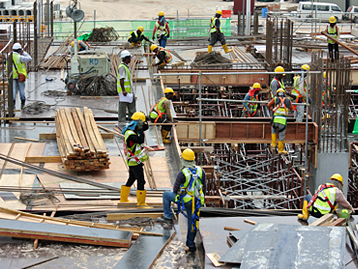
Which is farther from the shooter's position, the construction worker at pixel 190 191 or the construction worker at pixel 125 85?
the construction worker at pixel 125 85

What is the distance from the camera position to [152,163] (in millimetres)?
14320

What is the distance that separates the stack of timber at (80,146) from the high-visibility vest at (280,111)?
5319mm

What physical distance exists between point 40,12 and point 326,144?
2208cm

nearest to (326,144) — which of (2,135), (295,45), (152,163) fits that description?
(152,163)

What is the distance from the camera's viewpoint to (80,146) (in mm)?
13188

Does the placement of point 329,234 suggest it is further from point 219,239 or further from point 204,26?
point 204,26

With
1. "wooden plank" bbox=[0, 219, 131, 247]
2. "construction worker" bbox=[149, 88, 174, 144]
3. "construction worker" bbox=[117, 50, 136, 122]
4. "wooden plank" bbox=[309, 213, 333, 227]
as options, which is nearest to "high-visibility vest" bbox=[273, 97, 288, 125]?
"construction worker" bbox=[149, 88, 174, 144]

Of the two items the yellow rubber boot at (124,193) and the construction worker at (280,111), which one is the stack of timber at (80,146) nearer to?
the yellow rubber boot at (124,193)

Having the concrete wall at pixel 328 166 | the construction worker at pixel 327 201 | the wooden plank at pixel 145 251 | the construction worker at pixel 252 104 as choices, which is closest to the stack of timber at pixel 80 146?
the wooden plank at pixel 145 251

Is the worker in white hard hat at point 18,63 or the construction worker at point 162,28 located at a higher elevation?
the construction worker at point 162,28

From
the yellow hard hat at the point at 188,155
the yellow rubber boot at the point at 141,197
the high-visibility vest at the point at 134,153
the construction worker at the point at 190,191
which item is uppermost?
the yellow hard hat at the point at 188,155

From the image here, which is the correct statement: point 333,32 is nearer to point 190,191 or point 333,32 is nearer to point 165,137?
point 165,137

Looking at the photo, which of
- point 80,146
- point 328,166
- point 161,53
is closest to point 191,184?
point 80,146

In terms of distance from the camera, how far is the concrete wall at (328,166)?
58.4 ft
